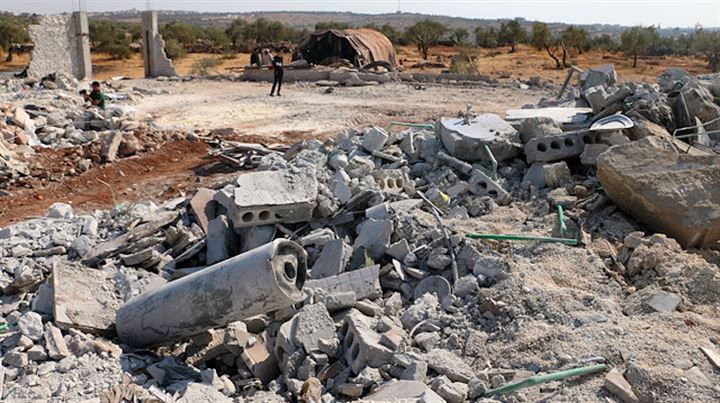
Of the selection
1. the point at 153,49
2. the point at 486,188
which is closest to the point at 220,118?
the point at 153,49

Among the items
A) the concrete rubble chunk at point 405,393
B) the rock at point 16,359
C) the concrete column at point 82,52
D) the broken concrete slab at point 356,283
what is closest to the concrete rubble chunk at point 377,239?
the broken concrete slab at point 356,283

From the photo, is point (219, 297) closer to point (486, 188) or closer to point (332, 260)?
point (332, 260)

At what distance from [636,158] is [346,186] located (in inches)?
123

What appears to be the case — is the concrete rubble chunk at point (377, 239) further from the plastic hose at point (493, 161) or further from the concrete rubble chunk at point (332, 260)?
the plastic hose at point (493, 161)

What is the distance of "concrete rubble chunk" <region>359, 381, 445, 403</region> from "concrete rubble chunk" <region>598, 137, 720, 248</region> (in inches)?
133

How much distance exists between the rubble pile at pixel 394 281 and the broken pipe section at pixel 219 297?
17 millimetres

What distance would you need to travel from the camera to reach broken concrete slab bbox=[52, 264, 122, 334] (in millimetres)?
5340

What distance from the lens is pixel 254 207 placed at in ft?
22.2

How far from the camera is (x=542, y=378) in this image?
4484 millimetres

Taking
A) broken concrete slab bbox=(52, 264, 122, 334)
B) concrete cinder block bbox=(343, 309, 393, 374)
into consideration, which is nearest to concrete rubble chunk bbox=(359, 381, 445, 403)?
concrete cinder block bbox=(343, 309, 393, 374)

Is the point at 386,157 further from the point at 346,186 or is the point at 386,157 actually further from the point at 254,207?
the point at 254,207

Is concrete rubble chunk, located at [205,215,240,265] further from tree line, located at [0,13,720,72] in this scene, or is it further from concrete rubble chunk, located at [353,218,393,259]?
tree line, located at [0,13,720,72]

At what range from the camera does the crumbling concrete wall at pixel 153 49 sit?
2398cm

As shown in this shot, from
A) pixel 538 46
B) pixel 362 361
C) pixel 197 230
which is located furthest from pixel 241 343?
pixel 538 46
